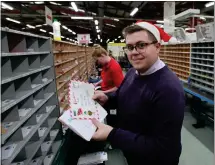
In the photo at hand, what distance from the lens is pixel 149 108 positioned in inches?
51.8

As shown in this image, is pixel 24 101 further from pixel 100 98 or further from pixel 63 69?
pixel 63 69

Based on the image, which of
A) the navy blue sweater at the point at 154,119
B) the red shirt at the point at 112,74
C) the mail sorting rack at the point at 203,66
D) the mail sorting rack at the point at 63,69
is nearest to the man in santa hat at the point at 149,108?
the navy blue sweater at the point at 154,119

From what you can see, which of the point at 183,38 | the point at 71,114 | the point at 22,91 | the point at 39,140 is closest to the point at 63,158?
the point at 39,140

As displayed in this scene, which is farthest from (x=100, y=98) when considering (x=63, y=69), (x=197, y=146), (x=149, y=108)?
(x=197, y=146)

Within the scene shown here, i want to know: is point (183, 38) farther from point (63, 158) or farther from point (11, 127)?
point (11, 127)

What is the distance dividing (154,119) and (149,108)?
8 cm

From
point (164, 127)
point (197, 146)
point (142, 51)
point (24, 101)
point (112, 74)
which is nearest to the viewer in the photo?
point (164, 127)

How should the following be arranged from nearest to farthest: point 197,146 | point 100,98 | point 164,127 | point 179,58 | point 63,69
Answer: point 164,127, point 100,98, point 197,146, point 63,69, point 179,58

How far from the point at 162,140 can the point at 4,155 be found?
4.07 ft

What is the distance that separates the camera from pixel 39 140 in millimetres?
2244

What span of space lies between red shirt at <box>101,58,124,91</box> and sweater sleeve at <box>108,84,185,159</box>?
2252 millimetres

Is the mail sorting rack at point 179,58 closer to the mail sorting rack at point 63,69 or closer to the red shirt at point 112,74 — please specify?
the red shirt at point 112,74

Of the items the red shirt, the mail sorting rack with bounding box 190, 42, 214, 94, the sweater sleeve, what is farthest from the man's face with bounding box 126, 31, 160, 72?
the mail sorting rack with bounding box 190, 42, 214, 94

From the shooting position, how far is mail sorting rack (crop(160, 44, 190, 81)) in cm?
497
